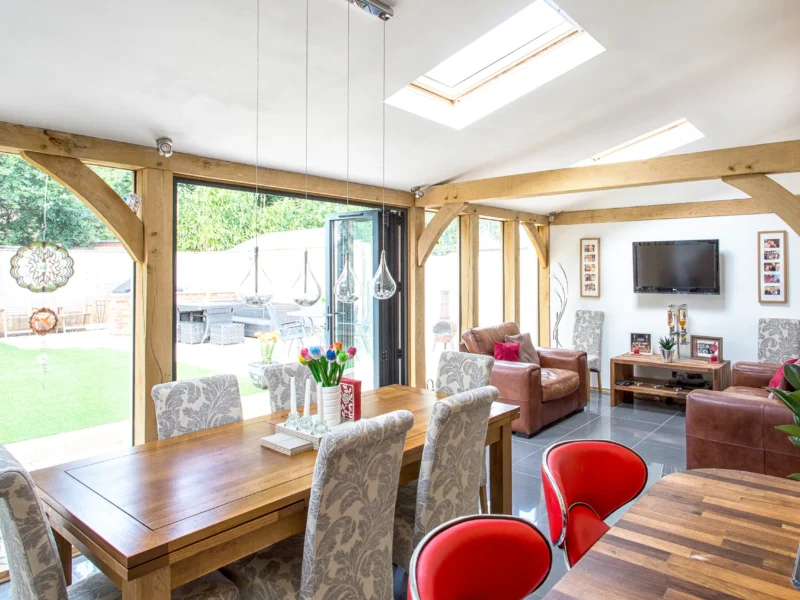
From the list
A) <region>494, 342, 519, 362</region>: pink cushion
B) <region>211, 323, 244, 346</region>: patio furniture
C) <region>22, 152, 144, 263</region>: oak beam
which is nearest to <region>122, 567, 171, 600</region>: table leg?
<region>22, 152, 144, 263</region>: oak beam

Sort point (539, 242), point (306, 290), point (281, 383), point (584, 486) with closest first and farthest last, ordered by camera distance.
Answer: point (584, 486), point (306, 290), point (281, 383), point (539, 242)

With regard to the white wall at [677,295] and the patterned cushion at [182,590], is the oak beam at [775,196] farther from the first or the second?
the patterned cushion at [182,590]

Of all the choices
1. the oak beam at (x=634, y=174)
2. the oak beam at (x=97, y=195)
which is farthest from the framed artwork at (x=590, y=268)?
the oak beam at (x=97, y=195)

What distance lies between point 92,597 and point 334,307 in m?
3.38

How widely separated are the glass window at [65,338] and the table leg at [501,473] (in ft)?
7.49

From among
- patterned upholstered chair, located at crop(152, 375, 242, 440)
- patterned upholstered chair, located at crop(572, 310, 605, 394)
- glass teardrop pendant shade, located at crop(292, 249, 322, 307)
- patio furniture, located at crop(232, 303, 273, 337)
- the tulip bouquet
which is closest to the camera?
the tulip bouquet

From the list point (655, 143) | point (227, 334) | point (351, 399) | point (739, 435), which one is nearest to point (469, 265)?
point (655, 143)

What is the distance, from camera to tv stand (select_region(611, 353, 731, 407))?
5.66 metres

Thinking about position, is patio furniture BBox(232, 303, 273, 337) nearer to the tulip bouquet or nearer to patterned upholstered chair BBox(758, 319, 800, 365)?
the tulip bouquet

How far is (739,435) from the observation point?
350 cm

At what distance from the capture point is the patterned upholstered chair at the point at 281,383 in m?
3.03

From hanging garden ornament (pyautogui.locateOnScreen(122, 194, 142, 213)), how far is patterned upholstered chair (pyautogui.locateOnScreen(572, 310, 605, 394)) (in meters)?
5.53

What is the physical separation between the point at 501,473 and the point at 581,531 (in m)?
1.47

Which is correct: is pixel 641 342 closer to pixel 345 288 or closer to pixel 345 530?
pixel 345 288
